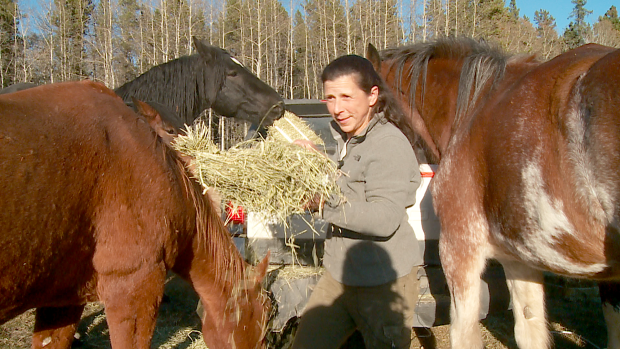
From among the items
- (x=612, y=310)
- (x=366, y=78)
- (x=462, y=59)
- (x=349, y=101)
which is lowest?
(x=612, y=310)

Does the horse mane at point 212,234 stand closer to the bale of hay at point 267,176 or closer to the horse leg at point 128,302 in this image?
the bale of hay at point 267,176

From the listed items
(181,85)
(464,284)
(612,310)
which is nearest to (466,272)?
(464,284)

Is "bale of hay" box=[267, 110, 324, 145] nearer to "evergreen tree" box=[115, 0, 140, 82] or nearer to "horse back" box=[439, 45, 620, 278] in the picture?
"horse back" box=[439, 45, 620, 278]

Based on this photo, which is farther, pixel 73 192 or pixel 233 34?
pixel 233 34

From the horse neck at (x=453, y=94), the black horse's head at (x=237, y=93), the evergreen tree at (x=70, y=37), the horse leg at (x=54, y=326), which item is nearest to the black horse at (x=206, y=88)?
the black horse's head at (x=237, y=93)

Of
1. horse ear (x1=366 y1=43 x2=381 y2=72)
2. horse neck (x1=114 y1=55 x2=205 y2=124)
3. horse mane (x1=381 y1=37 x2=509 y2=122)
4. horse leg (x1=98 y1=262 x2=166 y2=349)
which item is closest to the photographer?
horse leg (x1=98 y1=262 x2=166 y2=349)

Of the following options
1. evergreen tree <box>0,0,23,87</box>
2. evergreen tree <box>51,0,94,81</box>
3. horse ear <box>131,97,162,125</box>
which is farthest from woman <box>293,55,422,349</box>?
evergreen tree <box>0,0,23,87</box>

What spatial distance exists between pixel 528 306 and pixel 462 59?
6.00 ft

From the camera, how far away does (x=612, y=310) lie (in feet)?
9.13

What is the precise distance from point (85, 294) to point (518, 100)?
7.64 ft

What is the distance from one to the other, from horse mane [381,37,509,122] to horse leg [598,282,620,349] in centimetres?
150

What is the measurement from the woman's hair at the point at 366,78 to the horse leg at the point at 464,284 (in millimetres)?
942

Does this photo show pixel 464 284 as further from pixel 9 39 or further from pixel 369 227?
pixel 9 39

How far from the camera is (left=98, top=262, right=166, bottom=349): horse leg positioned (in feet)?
5.76
